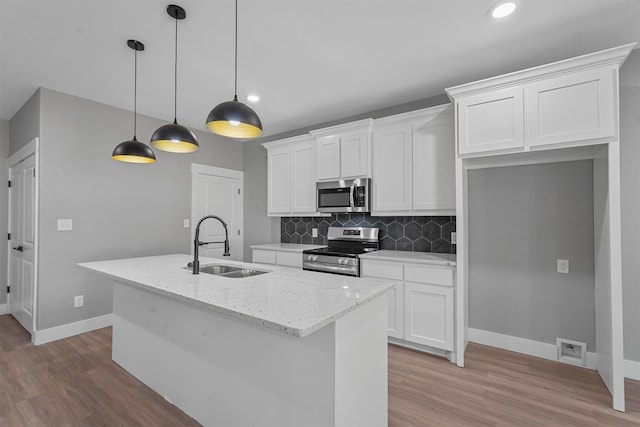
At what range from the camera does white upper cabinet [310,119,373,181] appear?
3.35 metres

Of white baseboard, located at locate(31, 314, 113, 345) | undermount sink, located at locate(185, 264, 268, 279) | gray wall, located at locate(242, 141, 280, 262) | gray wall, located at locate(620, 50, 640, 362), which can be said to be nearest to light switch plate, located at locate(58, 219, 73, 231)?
white baseboard, located at locate(31, 314, 113, 345)

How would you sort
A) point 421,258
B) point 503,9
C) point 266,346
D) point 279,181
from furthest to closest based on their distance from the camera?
point 279,181, point 421,258, point 503,9, point 266,346

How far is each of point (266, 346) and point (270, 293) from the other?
264mm

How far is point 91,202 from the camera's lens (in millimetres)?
3346

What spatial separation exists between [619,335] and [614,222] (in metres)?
0.76

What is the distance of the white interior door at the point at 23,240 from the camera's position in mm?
3139

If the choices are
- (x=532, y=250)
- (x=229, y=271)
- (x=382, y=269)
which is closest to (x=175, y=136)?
(x=229, y=271)

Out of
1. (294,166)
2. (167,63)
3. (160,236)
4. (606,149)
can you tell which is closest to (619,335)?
(606,149)

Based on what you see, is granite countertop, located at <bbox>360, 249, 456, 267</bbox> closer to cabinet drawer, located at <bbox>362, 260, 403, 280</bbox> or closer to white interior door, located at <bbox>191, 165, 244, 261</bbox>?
cabinet drawer, located at <bbox>362, 260, 403, 280</bbox>

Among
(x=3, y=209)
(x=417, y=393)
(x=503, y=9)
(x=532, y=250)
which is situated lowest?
(x=417, y=393)

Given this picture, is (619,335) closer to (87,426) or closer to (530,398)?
(530,398)

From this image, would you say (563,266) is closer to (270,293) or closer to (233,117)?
(270,293)

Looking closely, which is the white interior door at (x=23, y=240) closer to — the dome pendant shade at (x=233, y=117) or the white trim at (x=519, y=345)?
the dome pendant shade at (x=233, y=117)

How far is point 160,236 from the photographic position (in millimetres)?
3963
